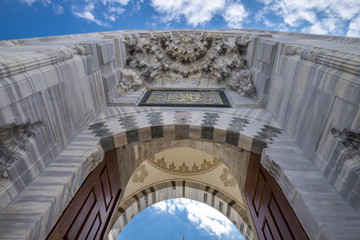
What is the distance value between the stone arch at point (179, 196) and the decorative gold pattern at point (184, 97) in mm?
3886

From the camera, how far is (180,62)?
5832mm

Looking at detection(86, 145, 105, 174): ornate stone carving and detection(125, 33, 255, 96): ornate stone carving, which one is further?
detection(125, 33, 255, 96): ornate stone carving

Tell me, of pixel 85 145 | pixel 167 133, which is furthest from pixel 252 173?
pixel 85 145

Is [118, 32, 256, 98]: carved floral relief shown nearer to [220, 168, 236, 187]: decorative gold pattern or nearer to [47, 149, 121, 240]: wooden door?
[47, 149, 121, 240]: wooden door

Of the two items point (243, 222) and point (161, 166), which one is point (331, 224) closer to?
point (243, 222)

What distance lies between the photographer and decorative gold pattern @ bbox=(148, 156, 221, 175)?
285 inches

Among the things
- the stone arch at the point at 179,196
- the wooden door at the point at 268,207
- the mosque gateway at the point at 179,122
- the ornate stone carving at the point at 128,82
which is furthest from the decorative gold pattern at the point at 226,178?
the ornate stone carving at the point at 128,82

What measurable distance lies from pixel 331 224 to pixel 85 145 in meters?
2.97

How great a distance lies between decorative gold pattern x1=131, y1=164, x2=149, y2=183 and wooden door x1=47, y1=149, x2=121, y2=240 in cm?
305

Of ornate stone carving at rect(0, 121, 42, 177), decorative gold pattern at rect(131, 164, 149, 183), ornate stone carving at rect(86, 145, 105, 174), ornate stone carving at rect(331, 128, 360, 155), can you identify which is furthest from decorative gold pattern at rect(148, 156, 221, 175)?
ornate stone carving at rect(331, 128, 360, 155)

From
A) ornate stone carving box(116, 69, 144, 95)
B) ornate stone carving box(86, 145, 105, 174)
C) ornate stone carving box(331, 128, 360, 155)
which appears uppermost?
ornate stone carving box(331, 128, 360, 155)

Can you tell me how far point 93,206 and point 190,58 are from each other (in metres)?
4.42

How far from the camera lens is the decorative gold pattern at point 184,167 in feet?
23.8

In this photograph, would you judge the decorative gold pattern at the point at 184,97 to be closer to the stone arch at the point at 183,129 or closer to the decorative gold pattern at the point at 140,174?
the stone arch at the point at 183,129
